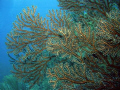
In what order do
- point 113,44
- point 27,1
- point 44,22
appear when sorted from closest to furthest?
point 113,44
point 44,22
point 27,1

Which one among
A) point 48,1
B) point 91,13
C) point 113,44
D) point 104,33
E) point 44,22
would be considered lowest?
point 113,44

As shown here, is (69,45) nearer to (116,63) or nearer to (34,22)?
(116,63)

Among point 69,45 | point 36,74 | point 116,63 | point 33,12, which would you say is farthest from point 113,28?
point 36,74

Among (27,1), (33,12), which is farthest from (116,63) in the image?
(27,1)

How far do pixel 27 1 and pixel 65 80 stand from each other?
82400mm

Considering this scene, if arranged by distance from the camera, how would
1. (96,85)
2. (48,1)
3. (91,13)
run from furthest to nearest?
(48,1) < (91,13) < (96,85)

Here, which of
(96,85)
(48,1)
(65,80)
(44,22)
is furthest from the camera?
(48,1)

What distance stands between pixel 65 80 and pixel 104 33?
134cm

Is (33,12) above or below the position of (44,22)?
above

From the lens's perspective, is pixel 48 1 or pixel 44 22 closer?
pixel 44 22

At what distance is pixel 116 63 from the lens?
7.80ft

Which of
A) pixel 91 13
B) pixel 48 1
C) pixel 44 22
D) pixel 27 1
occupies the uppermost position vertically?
pixel 48 1

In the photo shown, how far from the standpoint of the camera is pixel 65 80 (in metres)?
2.20

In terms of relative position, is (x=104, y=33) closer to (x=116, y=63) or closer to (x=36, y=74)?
(x=116, y=63)
